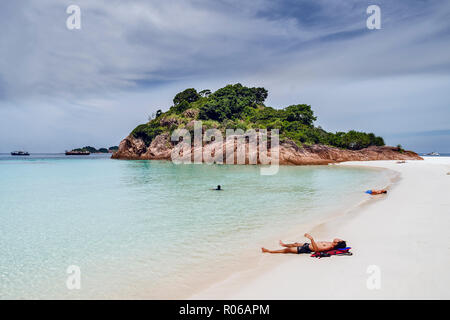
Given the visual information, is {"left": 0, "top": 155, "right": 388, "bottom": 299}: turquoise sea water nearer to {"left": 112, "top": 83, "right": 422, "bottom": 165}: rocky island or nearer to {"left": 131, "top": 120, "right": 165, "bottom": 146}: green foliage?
{"left": 112, "top": 83, "right": 422, "bottom": 165}: rocky island

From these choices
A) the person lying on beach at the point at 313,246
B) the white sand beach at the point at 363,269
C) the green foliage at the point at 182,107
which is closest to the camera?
the white sand beach at the point at 363,269

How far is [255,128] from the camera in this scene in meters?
68.1

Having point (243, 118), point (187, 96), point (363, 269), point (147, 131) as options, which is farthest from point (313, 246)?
point (187, 96)

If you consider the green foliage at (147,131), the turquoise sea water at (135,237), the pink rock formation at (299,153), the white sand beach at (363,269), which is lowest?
the turquoise sea water at (135,237)

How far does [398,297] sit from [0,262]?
10187mm

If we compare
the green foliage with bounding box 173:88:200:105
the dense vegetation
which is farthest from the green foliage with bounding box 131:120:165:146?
the green foliage with bounding box 173:88:200:105

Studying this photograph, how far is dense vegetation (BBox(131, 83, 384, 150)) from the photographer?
229 feet

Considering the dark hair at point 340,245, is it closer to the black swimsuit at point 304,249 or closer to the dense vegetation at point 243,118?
the black swimsuit at point 304,249

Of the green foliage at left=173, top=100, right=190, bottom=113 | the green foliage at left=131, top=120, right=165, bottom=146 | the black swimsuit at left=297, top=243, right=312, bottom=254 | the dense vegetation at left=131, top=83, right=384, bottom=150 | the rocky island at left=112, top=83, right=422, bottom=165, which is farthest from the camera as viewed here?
the green foliage at left=173, top=100, right=190, bottom=113

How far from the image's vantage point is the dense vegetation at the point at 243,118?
229ft

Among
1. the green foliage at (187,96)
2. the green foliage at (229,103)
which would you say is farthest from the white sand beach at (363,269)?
the green foliage at (187,96)
